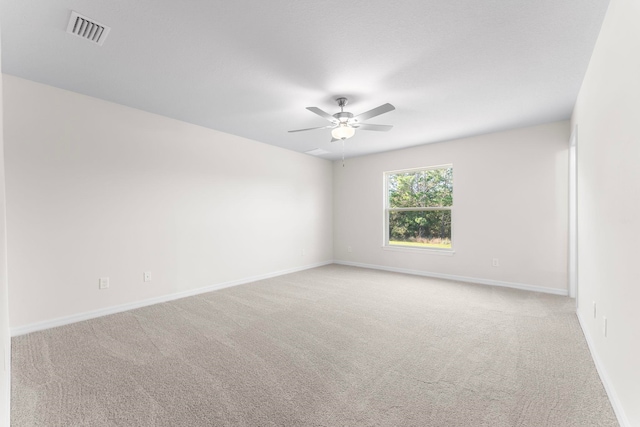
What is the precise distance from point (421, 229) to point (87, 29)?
5.26 metres

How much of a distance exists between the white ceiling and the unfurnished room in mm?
20

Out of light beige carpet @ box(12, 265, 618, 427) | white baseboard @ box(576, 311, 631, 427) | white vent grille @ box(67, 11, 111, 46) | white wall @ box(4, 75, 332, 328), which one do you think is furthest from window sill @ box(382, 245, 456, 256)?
white vent grille @ box(67, 11, 111, 46)

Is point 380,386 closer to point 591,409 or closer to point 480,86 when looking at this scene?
Answer: point 591,409

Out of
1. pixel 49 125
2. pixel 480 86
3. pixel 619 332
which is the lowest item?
pixel 619 332

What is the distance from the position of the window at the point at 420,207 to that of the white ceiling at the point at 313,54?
1.72 metres

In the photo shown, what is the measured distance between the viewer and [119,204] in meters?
3.40

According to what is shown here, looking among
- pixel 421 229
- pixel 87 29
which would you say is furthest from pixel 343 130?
pixel 421 229

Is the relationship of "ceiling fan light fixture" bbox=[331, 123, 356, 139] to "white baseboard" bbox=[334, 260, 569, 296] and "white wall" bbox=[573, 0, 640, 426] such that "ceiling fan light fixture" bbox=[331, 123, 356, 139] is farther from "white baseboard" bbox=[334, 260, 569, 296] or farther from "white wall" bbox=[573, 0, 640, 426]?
"white baseboard" bbox=[334, 260, 569, 296]

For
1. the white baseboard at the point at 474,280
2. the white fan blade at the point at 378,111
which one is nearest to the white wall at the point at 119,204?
the white fan blade at the point at 378,111

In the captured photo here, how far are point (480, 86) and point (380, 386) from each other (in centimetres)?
292

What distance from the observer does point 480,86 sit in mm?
2885

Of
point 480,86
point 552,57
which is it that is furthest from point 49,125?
point 552,57

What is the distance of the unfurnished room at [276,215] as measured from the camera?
1.73 meters

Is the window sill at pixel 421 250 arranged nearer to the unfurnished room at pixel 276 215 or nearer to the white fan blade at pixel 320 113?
the unfurnished room at pixel 276 215
